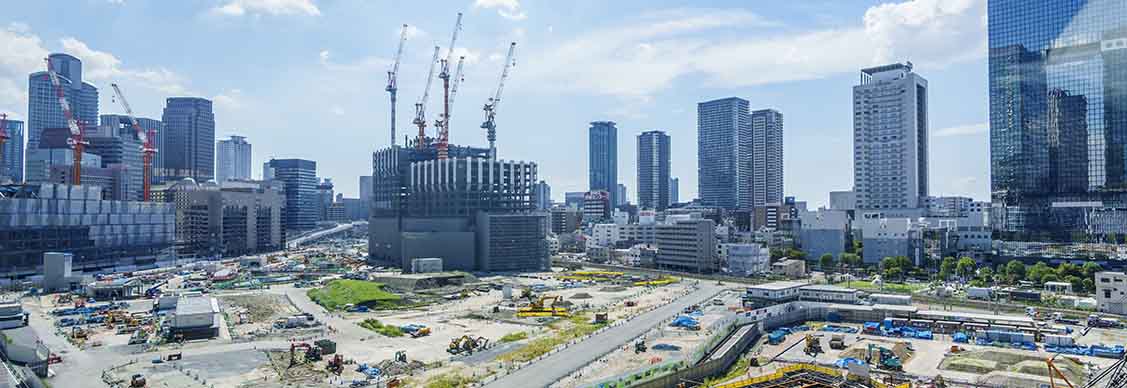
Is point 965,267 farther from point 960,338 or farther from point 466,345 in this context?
point 466,345

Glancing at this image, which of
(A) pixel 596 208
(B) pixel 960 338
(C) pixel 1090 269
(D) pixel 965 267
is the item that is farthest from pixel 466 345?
(A) pixel 596 208

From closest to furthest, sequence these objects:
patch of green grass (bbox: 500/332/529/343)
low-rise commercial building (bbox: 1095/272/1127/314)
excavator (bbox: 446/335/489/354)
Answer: excavator (bbox: 446/335/489/354) < patch of green grass (bbox: 500/332/529/343) < low-rise commercial building (bbox: 1095/272/1127/314)

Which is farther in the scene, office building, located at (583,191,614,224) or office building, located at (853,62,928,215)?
office building, located at (583,191,614,224)

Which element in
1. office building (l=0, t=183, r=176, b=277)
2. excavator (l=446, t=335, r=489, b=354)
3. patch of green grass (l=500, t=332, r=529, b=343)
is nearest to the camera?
excavator (l=446, t=335, r=489, b=354)

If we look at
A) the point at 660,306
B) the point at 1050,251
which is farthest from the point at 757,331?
the point at 1050,251

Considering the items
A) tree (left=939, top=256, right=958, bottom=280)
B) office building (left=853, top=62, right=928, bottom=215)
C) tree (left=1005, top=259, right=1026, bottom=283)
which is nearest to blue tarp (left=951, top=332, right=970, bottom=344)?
tree (left=1005, top=259, right=1026, bottom=283)

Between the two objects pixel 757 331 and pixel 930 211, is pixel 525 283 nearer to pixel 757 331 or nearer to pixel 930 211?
pixel 757 331

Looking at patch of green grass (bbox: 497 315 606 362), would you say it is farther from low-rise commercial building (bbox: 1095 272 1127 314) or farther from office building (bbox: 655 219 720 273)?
office building (bbox: 655 219 720 273)
